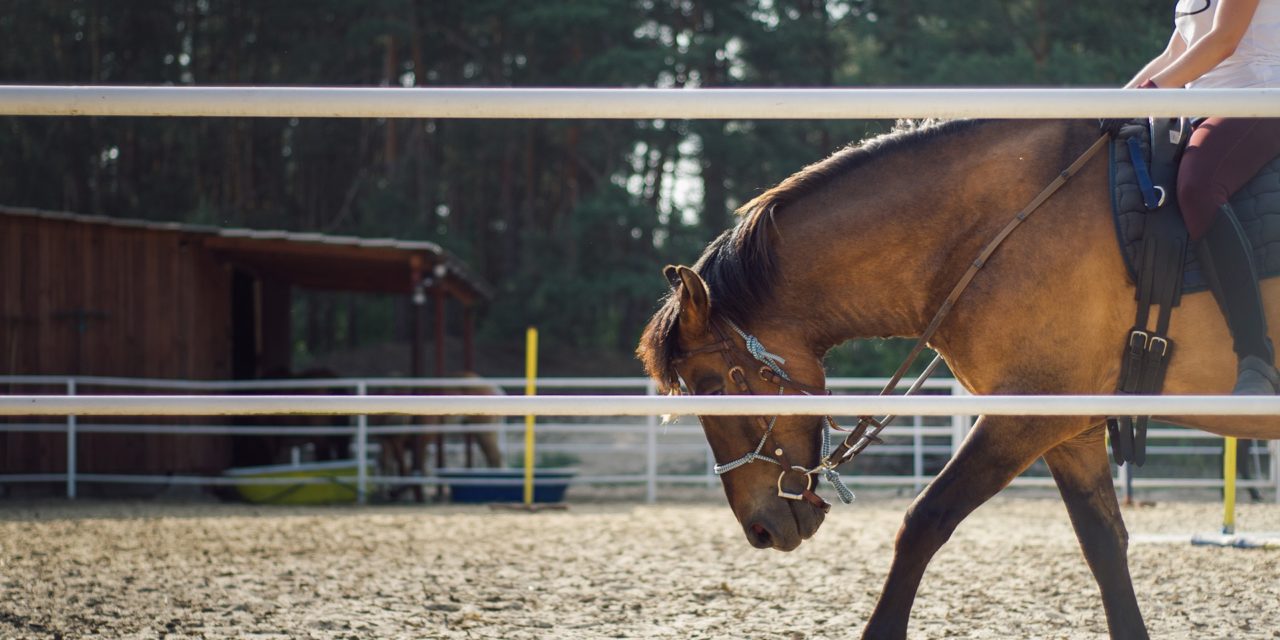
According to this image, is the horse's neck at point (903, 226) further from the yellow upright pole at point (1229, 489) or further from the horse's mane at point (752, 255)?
the yellow upright pole at point (1229, 489)

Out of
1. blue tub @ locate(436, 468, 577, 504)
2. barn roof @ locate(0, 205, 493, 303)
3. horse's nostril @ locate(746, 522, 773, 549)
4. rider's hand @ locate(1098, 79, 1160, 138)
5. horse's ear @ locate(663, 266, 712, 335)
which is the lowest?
blue tub @ locate(436, 468, 577, 504)

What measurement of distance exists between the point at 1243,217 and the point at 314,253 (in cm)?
1138

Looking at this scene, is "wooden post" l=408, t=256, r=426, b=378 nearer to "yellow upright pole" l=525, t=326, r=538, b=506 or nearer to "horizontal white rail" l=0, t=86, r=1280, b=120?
"yellow upright pole" l=525, t=326, r=538, b=506

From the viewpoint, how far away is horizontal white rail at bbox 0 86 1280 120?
1.97 metres

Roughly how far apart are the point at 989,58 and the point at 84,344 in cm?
1517

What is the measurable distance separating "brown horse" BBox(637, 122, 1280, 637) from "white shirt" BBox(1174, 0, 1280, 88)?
0.35 m

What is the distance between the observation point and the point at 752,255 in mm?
3045

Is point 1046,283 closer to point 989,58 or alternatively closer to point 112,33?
point 989,58

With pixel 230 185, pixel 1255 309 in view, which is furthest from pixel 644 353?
pixel 230 185

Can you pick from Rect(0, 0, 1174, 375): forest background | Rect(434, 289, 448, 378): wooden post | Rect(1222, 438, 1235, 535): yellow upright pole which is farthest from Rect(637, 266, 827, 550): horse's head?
Rect(0, 0, 1174, 375): forest background

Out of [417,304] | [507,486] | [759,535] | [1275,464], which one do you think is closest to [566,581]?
[759,535]

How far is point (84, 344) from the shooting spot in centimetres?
1241

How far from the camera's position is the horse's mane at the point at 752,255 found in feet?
9.95

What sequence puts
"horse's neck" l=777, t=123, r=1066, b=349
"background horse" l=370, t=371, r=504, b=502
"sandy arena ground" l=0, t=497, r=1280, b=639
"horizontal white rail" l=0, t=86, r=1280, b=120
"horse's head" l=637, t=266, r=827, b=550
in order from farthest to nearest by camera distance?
"background horse" l=370, t=371, r=504, b=502, "sandy arena ground" l=0, t=497, r=1280, b=639, "horse's head" l=637, t=266, r=827, b=550, "horse's neck" l=777, t=123, r=1066, b=349, "horizontal white rail" l=0, t=86, r=1280, b=120
